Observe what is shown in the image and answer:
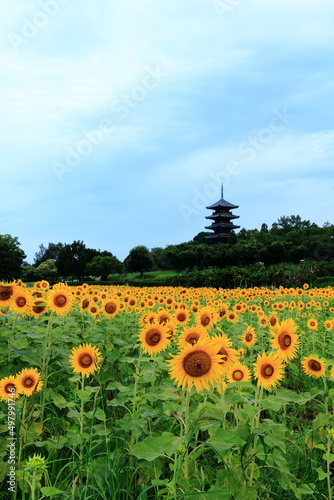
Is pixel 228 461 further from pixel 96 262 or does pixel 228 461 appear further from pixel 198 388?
pixel 96 262

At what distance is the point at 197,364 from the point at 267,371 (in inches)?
26.7

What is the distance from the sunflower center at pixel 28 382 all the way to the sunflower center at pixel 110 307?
1.87 meters

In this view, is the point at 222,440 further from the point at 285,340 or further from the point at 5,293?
the point at 5,293

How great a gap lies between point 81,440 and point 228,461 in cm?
97

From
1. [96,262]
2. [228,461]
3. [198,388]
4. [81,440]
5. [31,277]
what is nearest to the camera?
[198,388]

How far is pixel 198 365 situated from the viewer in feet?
7.23

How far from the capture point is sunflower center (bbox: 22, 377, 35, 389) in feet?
10.1

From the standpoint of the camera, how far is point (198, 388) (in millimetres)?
2174

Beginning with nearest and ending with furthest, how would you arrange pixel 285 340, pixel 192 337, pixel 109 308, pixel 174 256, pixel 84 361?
pixel 192 337, pixel 285 340, pixel 84 361, pixel 109 308, pixel 174 256

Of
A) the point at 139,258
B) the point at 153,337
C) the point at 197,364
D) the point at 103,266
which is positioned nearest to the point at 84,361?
the point at 153,337

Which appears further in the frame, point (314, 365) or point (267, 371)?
point (314, 365)

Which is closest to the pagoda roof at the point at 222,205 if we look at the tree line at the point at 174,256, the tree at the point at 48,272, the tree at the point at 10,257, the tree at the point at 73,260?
the tree line at the point at 174,256

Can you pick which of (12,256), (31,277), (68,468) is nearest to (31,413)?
(68,468)

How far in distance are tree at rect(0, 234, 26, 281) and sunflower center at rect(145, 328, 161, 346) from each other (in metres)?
53.9
